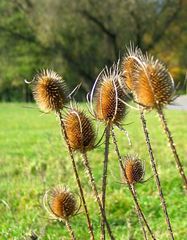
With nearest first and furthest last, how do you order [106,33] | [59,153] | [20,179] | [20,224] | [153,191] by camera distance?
[20,224]
[153,191]
[20,179]
[59,153]
[106,33]

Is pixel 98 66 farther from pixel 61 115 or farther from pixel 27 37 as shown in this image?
pixel 61 115

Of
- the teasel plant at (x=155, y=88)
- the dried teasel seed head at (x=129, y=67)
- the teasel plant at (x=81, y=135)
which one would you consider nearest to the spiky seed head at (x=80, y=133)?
the teasel plant at (x=81, y=135)

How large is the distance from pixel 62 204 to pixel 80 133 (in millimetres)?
317

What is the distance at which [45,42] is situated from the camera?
31.7 meters

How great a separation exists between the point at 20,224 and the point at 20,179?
6.08 ft

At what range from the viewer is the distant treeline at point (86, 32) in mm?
29609

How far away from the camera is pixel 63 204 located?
217cm

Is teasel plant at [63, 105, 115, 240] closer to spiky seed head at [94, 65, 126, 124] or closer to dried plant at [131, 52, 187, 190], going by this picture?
spiky seed head at [94, 65, 126, 124]

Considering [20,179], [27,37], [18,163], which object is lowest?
[20,179]

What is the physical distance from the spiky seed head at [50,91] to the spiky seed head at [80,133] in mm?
69

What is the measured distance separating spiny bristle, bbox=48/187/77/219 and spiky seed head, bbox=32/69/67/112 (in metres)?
0.35

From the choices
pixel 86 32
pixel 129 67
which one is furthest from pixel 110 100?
pixel 86 32

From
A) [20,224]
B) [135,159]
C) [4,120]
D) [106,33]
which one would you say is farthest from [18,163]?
[106,33]

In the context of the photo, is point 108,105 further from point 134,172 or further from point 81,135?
point 134,172
